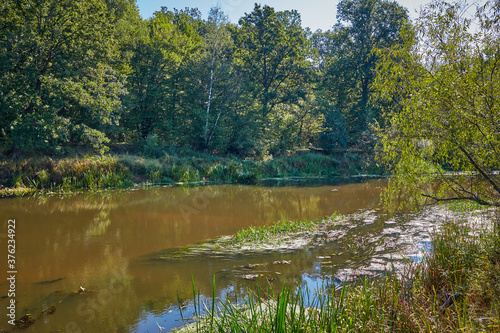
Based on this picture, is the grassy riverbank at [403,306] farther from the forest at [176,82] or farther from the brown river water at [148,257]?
the forest at [176,82]

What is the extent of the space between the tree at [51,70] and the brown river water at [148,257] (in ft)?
17.1

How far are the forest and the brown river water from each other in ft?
19.9

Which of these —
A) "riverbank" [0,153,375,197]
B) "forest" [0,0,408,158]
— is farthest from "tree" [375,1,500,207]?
"riverbank" [0,153,375,197]

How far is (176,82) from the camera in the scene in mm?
27156

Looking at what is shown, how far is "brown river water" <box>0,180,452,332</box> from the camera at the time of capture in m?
4.56

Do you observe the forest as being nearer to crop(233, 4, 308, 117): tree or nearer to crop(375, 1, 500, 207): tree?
crop(233, 4, 308, 117): tree

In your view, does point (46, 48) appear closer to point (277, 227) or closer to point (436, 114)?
point (277, 227)

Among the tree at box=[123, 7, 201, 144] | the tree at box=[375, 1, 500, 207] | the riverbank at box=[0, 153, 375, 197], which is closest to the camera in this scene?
the tree at box=[375, 1, 500, 207]

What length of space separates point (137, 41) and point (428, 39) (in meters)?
25.1

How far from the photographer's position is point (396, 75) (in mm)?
→ 6770

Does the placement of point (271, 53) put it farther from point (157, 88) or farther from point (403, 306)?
point (403, 306)

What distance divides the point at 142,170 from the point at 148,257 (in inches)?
570

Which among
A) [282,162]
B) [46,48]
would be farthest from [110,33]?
[282,162]

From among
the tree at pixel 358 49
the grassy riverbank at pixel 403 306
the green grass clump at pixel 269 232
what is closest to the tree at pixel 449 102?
the grassy riverbank at pixel 403 306
